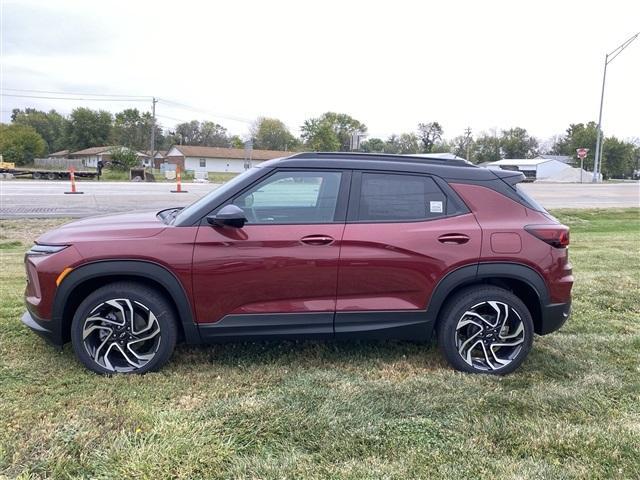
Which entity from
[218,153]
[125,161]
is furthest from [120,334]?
[218,153]

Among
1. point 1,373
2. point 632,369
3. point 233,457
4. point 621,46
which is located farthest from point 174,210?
point 621,46

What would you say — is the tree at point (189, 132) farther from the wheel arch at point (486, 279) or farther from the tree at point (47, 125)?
the wheel arch at point (486, 279)

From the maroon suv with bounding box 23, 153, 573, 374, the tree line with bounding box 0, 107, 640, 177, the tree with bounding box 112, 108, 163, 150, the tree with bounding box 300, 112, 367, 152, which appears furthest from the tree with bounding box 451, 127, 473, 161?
the maroon suv with bounding box 23, 153, 573, 374

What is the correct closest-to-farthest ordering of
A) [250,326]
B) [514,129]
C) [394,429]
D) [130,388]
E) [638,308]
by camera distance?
[394,429] < [130,388] < [250,326] < [638,308] < [514,129]

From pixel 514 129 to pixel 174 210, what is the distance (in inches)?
3814

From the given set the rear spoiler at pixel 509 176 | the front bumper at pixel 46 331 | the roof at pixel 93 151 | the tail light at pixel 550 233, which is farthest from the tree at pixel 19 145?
the tail light at pixel 550 233

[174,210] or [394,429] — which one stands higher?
[174,210]

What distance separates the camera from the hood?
3.56 meters

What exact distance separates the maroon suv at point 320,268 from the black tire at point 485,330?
0.4 inches

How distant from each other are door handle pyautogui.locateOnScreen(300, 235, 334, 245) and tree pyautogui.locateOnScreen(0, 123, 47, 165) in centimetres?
7512

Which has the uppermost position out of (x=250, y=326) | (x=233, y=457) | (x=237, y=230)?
(x=237, y=230)

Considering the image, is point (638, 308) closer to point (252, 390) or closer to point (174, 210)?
point (252, 390)

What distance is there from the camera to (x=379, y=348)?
429 centimetres

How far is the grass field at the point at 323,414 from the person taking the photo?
8.61 ft
